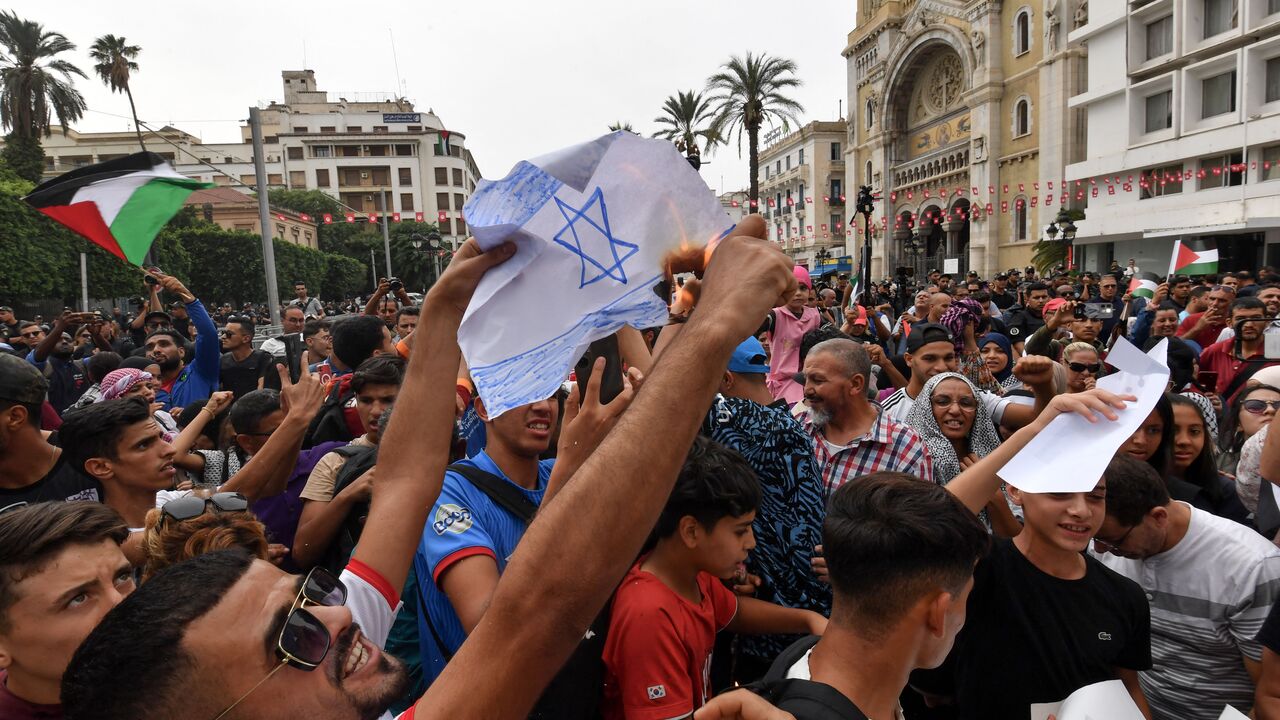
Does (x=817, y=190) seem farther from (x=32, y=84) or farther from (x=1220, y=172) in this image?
(x=32, y=84)

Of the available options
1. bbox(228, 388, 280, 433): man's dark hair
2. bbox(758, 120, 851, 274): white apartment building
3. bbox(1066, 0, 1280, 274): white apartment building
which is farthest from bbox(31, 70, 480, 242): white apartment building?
bbox(228, 388, 280, 433): man's dark hair

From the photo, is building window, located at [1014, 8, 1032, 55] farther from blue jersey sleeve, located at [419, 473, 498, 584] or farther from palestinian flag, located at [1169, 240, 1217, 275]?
blue jersey sleeve, located at [419, 473, 498, 584]

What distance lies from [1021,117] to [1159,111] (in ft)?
24.1

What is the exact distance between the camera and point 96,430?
9.53ft

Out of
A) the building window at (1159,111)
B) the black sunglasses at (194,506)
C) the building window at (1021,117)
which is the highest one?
the building window at (1021,117)

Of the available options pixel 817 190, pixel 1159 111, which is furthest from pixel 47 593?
pixel 817 190

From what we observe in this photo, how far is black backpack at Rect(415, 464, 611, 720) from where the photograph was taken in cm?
211

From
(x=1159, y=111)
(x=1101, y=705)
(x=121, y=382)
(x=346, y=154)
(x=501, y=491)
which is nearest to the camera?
(x=1101, y=705)

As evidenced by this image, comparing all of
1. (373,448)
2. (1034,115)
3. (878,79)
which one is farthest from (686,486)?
(878,79)

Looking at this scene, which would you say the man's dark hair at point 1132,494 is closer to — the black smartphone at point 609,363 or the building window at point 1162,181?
the black smartphone at point 609,363

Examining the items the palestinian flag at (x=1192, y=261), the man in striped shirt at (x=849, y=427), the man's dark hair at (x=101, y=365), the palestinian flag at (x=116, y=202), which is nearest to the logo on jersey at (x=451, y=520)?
the man in striped shirt at (x=849, y=427)

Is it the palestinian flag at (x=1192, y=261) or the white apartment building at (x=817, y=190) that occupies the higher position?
the white apartment building at (x=817, y=190)

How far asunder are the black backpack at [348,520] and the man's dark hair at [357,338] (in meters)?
2.08

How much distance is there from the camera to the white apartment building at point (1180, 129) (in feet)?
83.8
